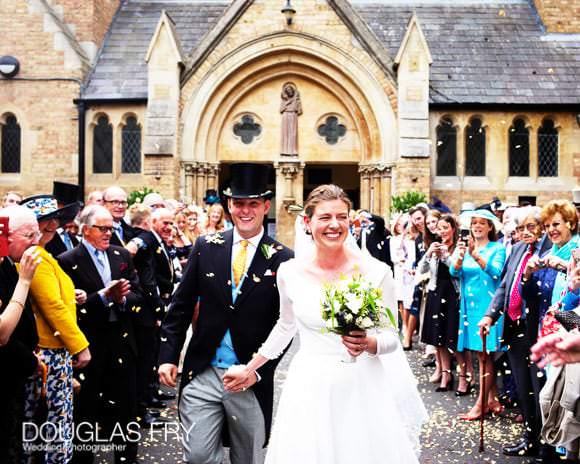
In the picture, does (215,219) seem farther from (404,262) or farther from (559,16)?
(559,16)

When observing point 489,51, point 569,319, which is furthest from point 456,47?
point 569,319

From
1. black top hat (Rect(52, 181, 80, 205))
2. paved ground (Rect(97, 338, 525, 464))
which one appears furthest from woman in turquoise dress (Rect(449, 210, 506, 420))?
black top hat (Rect(52, 181, 80, 205))

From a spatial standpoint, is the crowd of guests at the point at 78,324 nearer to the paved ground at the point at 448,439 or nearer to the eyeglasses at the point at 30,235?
the eyeglasses at the point at 30,235

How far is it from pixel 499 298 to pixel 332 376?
3.47 metres

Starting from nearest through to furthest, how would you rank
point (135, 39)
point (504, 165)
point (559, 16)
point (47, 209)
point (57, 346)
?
point (57, 346), point (47, 209), point (504, 165), point (135, 39), point (559, 16)

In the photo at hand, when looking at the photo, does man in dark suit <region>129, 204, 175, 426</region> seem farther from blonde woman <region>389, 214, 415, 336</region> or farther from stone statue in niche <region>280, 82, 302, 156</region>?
stone statue in niche <region>280, 82, 302, 156</region>

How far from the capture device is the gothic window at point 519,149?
20766mm

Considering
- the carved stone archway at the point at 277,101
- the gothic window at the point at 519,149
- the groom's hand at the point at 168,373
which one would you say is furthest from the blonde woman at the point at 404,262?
the gothic window at the point at 519,149

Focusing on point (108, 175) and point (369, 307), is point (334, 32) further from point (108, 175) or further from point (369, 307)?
point (369, 307)

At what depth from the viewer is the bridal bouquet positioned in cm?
322

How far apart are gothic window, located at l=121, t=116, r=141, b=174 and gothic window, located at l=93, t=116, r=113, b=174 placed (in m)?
0.42

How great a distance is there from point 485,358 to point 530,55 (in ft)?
57.6

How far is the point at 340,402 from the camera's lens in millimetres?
3449

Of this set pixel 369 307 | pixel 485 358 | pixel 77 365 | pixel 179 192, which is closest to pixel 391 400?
pixel 369 307
